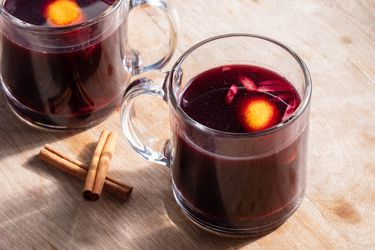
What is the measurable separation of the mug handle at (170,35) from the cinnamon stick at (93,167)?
0.48 feet

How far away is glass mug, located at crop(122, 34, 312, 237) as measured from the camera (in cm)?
124

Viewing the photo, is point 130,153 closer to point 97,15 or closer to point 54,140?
point 54,140

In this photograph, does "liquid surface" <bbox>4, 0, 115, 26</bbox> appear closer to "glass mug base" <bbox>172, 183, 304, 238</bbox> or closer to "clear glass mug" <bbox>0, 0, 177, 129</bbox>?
"clear glass mug" <bbox>0, 0, 177, 129</bbox>

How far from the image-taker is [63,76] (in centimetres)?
144

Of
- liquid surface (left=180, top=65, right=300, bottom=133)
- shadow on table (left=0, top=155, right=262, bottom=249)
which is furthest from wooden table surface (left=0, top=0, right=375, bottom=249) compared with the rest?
liquid surface (left=180, top=65, right=300, bottom=133)

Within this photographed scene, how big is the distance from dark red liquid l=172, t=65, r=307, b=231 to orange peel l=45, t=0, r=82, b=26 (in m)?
0.25

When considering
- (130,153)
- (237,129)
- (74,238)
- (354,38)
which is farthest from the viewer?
(354,38)

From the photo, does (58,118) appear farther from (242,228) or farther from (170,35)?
(242,228)

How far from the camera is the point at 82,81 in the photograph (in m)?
1.46

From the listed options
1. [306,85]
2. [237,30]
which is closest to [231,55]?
[306,85]

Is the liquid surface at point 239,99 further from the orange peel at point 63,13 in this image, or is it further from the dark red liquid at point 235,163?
the orange peel at point 63,13

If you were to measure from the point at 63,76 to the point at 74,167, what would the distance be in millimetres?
159

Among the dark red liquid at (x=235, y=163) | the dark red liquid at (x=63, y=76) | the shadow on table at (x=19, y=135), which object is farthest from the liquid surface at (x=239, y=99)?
the shadow on table at (x=19, y=135)

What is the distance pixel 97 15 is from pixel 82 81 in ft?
0.39
